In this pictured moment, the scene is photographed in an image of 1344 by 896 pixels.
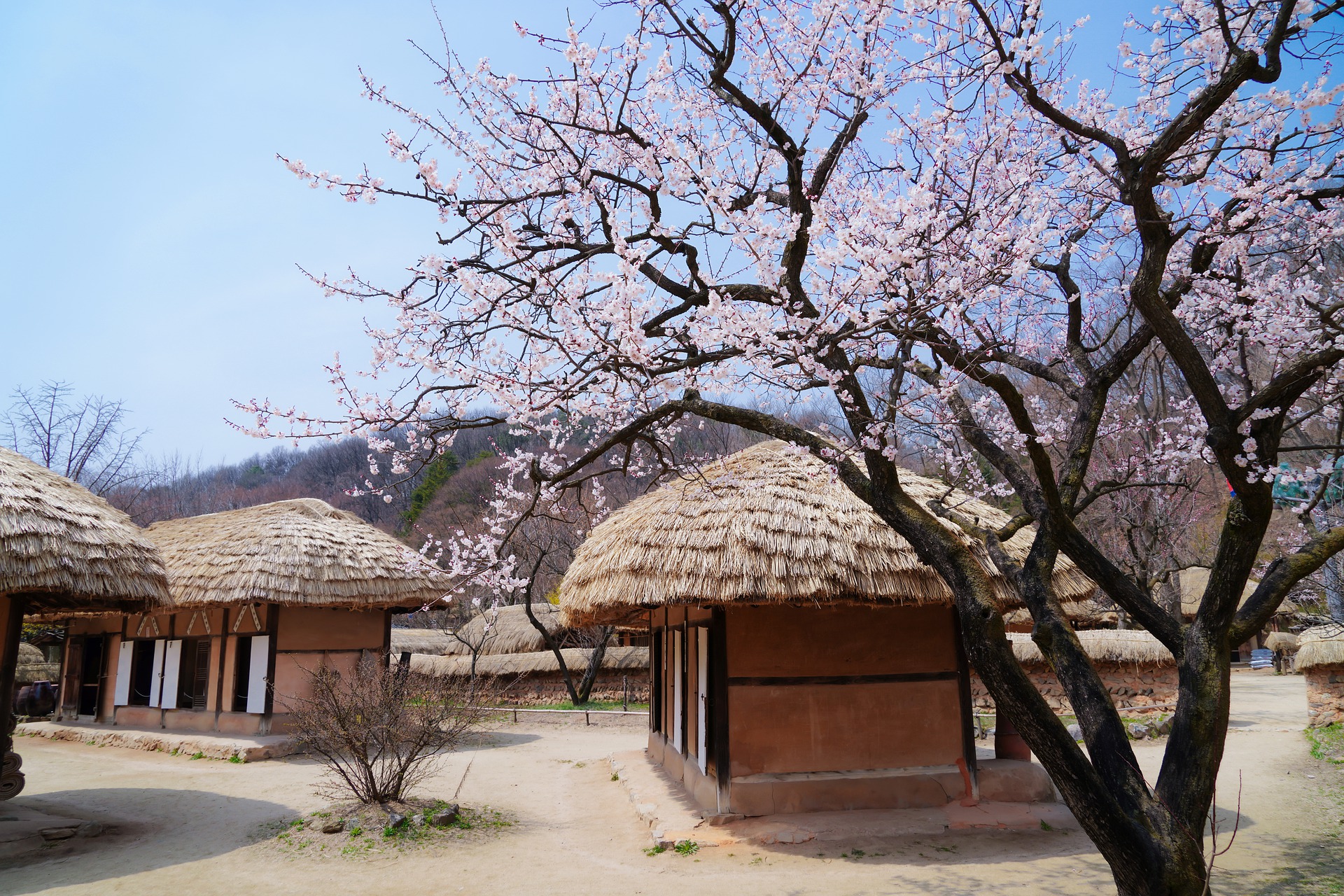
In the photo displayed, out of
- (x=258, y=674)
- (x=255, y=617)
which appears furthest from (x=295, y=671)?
(x=255, y=617)

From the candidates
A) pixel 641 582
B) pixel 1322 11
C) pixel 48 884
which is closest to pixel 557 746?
pixel 641 582

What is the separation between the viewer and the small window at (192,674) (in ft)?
42.1

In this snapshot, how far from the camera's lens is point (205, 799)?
819 cm

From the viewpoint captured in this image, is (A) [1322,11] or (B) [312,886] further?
(B) [312,886]

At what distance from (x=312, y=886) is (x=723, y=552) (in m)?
3.84

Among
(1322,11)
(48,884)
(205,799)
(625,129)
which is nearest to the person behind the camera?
(1322,11)

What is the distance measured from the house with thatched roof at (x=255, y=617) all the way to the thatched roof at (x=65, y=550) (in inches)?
124

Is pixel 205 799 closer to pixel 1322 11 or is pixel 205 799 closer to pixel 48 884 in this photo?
pixel 48 884

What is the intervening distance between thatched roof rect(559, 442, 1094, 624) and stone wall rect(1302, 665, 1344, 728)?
623cm

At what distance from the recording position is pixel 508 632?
65.4ft

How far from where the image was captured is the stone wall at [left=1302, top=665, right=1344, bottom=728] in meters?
10.9

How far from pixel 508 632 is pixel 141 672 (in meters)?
7.99

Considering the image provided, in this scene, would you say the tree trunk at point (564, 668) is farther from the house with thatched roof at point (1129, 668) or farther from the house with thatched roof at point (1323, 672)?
the house with thatched roof at point (1323, 672)

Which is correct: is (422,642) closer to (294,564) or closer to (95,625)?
(95,625)
